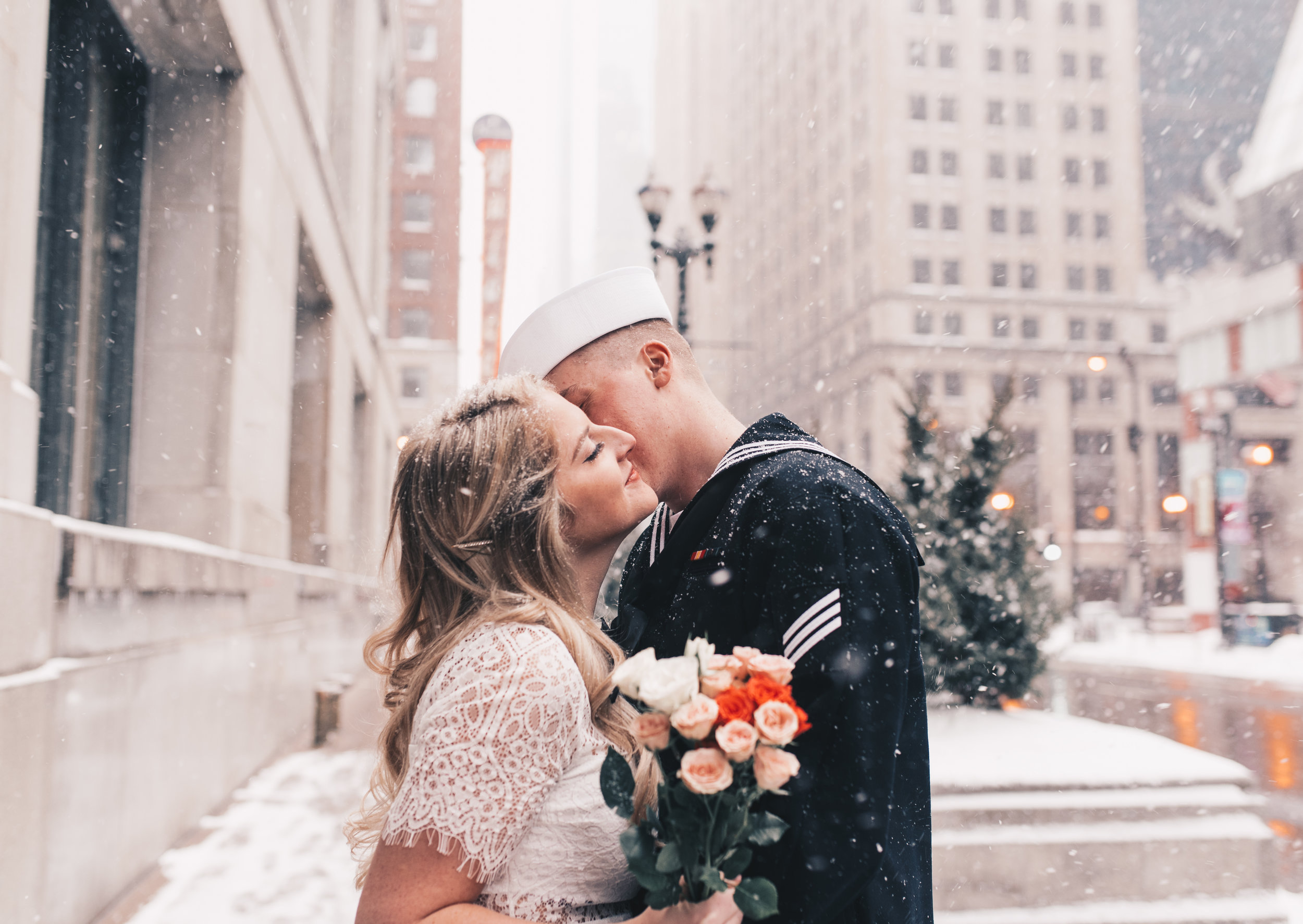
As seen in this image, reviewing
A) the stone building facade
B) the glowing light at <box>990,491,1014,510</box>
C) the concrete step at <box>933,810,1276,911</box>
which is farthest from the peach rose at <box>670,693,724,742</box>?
the glowing light at <box>990,491,1014,510</box>

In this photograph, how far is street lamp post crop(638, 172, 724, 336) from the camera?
45.1ft

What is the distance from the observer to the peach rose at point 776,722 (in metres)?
1.60

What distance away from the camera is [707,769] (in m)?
1.62

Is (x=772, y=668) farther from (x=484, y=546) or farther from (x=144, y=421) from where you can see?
(x=144, y=421)

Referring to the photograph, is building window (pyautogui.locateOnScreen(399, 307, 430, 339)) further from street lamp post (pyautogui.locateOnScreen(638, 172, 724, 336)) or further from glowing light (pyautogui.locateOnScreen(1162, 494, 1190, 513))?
street lamp post (pyautogui.locateOnScreen(638, 172, 724, 336))

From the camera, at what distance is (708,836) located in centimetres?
167

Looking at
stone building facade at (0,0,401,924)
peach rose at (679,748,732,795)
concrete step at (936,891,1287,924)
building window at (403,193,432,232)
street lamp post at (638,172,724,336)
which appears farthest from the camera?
building window at (403,193,432,232)

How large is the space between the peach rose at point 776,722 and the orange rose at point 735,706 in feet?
0.07

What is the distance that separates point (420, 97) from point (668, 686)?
57465 millimetres

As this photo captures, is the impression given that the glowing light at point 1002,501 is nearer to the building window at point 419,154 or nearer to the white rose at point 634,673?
the white rose at point 634,673

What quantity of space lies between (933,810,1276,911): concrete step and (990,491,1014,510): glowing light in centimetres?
382

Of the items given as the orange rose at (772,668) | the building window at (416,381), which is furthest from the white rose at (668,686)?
the building window at (416,381)

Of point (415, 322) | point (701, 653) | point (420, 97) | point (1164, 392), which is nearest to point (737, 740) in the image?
point (701, 653)

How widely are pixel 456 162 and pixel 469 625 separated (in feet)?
185
